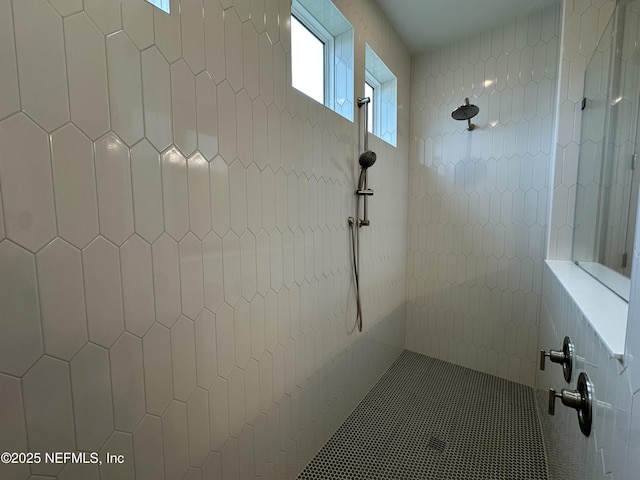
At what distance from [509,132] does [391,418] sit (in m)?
2.00

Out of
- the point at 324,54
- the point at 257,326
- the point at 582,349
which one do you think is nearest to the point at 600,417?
the point at 582,349

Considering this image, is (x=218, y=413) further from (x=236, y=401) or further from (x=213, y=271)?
(x=213, y=271)

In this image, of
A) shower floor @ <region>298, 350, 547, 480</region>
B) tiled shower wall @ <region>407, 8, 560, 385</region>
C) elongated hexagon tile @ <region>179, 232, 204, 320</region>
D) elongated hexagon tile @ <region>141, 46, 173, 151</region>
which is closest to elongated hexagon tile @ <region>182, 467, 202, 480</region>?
elongated hexagon tile @ <region>179, 232, 204, 320</region>

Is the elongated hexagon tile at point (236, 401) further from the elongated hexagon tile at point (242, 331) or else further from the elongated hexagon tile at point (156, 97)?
the elongated hexagon tile at point (156, 97)

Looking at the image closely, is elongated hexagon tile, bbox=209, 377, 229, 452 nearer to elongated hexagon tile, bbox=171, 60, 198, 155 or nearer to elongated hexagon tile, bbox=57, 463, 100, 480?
elongated hexagon tile, bbox=57, 463, 100, 480

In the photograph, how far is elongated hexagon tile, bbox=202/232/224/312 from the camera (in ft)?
2.90

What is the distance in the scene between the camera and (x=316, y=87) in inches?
62.3

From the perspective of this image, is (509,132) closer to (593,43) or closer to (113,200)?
(593,43)

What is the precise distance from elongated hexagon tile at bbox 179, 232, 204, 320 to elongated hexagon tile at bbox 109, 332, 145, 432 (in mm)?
151

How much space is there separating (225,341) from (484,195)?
2.00m

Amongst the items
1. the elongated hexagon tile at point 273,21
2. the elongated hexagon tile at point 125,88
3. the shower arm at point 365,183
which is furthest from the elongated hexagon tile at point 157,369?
the shower arm at point 365,183

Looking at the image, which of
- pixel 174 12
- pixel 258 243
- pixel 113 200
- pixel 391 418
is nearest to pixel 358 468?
pixel 391 418

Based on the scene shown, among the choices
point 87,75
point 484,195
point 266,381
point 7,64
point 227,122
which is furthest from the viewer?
point 484,195

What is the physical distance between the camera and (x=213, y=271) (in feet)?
2.97
